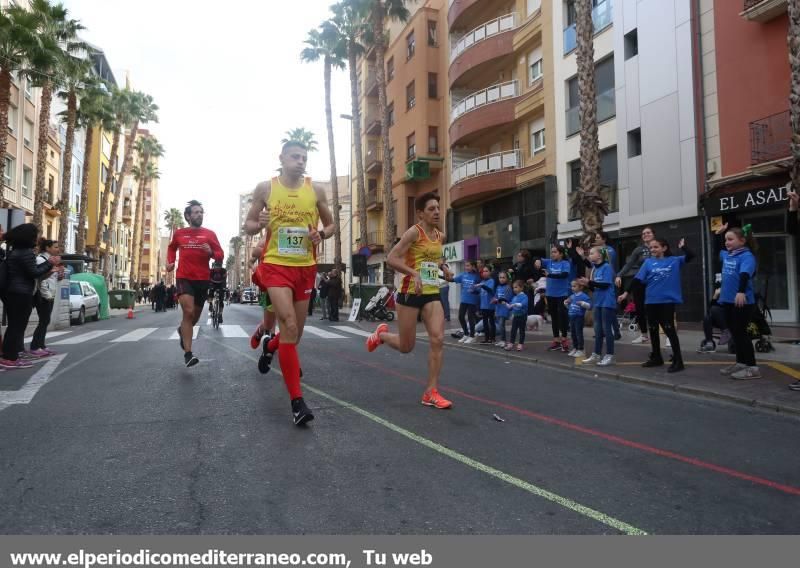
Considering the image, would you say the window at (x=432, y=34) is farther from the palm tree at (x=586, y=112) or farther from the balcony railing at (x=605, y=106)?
the palm tree at (x=586, y=112)

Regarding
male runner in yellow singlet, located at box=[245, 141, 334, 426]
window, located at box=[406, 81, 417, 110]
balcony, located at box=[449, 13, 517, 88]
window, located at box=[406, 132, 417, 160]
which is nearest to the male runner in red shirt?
male runner in yellow singlet, located at box=[245, 141, 334, 426]

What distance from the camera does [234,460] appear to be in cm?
343

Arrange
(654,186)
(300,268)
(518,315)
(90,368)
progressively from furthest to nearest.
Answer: (654,186) → (518,315) → (90,368) → (300,268)

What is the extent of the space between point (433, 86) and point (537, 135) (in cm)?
1024

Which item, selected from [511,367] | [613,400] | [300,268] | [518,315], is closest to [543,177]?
[518,315]

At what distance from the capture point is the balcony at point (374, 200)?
38.1 metres

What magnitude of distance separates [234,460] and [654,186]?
17.0 meters

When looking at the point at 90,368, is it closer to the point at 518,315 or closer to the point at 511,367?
the point at 511,367

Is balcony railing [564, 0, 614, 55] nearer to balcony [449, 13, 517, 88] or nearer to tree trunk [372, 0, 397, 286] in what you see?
balcony [449, 13, 517, 88]

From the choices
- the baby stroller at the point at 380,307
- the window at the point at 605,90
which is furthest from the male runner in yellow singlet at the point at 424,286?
the window at the point at 605,90

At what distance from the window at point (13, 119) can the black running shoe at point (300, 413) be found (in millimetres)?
34305

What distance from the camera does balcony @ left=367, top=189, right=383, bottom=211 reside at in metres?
38.1
